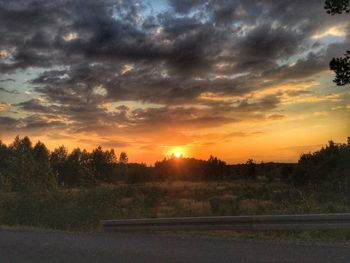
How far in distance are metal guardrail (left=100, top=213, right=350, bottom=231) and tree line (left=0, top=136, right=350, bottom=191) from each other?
32.3ft

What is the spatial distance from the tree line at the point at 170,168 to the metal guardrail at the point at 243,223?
9.85 m

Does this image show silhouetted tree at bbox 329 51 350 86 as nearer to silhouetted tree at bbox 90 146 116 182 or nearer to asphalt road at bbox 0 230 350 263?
asphalt road at bbox 0 230 350 263

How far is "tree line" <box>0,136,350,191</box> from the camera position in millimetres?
46500

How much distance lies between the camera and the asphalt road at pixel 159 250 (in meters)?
8.57

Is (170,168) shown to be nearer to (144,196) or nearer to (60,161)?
(60,161)

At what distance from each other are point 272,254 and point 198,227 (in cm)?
342

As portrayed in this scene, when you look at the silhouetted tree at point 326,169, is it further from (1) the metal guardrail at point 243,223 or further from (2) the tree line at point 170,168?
(1) the metal guardrail at point 243,223

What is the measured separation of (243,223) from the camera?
1152 cm

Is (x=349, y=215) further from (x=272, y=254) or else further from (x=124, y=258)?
(x=124, y=258)

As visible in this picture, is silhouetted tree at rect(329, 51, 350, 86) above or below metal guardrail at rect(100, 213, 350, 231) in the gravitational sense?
above

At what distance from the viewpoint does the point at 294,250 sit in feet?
29.8

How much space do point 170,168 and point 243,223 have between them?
539ft

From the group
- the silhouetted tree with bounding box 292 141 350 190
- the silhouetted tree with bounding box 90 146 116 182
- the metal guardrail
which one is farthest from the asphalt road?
the silhouetted tree with bounding box 90 146 116 182

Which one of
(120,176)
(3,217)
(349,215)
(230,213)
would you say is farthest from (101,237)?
(120,176)
